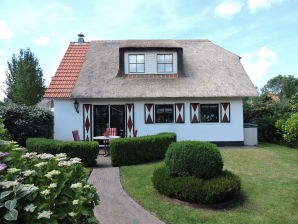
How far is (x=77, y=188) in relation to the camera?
2.37 meters

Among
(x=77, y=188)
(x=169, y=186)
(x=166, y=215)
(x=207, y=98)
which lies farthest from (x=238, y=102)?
(x=77, y=188)

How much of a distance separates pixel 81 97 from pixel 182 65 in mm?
6346

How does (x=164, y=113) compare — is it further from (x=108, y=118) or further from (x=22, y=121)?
(x=22, y=121)

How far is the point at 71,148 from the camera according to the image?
337 inches

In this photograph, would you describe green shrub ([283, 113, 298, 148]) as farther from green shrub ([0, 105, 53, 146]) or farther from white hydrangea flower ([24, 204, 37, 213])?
white hydrangea flower ([24, 204, 37, 213])

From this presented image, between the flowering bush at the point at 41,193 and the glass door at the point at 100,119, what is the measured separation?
34.5 ft

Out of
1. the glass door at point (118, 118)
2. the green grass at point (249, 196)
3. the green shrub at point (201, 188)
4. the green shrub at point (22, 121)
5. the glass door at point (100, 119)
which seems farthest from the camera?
the glass door at point (118, 118)

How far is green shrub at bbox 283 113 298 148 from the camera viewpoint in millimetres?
12961

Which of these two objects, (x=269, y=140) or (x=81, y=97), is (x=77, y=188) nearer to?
(x=81, y=97)

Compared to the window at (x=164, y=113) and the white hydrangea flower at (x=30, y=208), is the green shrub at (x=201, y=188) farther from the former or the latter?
the window at (x=164, y=113)

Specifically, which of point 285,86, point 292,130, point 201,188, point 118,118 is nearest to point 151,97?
point 118,118

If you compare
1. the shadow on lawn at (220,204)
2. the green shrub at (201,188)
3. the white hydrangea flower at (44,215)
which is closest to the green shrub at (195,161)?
the green shrub at (201,188)

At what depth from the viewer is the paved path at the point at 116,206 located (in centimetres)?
447

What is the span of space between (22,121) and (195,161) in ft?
28.5
